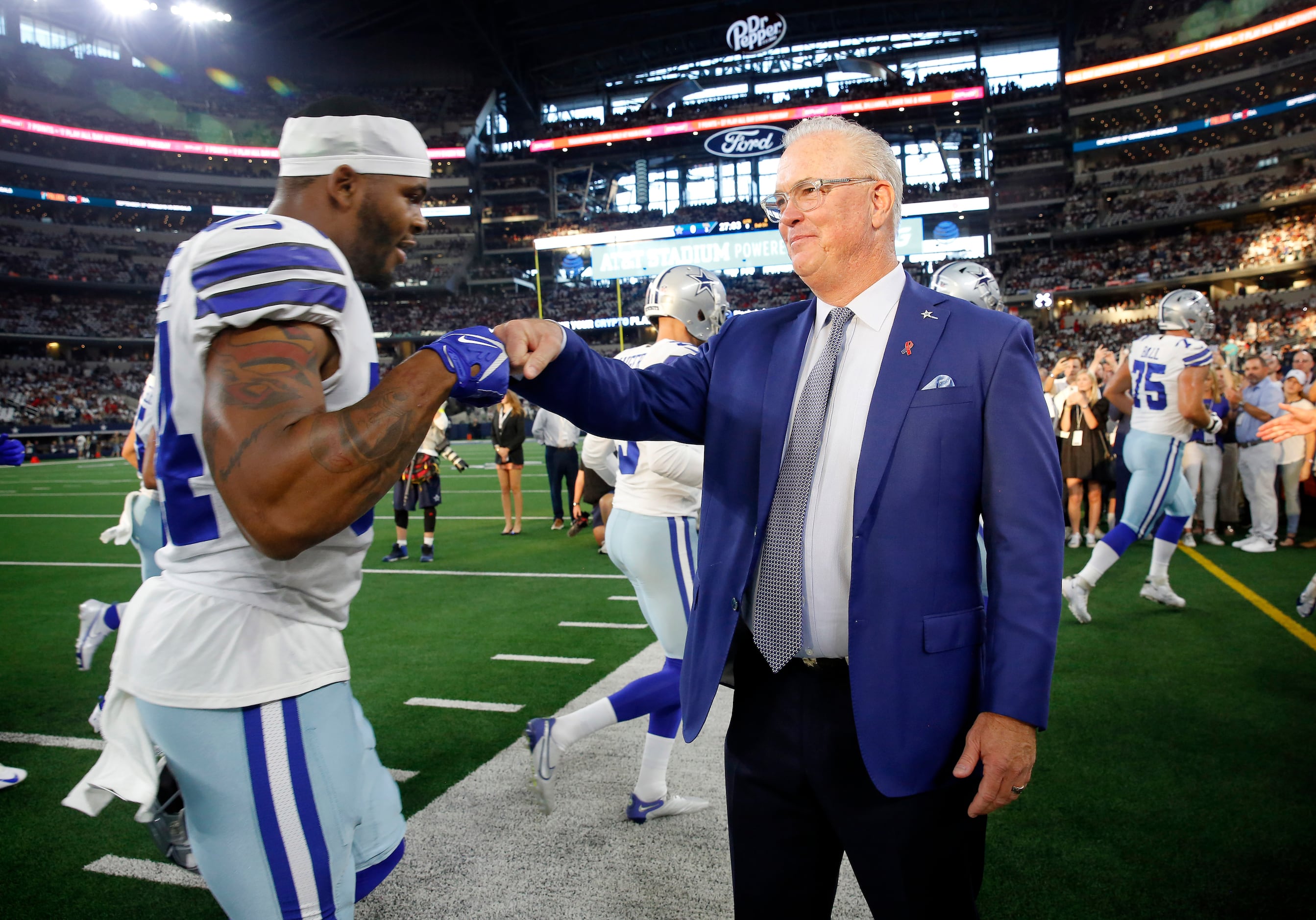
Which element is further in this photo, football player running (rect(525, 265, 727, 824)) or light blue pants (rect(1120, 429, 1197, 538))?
light blue pants (rect(1120, 429, 1197, 538))

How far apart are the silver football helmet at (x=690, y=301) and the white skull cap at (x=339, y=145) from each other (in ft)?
7.08

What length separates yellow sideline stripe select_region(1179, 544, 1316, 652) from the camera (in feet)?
18.3

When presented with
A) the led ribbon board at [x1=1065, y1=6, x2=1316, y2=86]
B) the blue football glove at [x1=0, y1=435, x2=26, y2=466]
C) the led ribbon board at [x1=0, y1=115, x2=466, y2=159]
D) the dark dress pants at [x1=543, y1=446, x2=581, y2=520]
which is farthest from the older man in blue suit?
the led ribbon board at [x1=0, y1=115, x2=466, y2=159]

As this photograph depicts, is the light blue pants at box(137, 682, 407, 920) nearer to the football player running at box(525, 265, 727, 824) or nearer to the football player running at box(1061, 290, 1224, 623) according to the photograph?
the football player running at box(525, 265, 727, 824)

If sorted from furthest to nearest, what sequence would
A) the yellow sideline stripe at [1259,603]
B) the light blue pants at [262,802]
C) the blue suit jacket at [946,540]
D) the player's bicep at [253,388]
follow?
1. the yellow sideline stripe at [1259,603]
2. the blue suit jacket at [946,540]
3. the light blue pants at [262,802]
4. the player's bicep at [253,388]

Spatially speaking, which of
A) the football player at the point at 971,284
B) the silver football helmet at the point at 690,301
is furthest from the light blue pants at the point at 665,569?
the football player at the point at 971,284

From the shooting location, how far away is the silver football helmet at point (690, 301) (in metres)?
3.82

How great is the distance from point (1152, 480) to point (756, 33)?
152ft

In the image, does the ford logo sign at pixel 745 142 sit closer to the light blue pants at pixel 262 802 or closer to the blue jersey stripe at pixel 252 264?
the blue jersey stripe at pixel 252 264

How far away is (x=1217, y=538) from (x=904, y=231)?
27600 millimetres

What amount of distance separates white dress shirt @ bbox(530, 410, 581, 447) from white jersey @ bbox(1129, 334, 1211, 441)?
628 centimetres

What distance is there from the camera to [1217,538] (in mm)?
9430

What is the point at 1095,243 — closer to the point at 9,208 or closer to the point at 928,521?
the point at 928,521

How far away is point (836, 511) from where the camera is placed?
1717 mm
